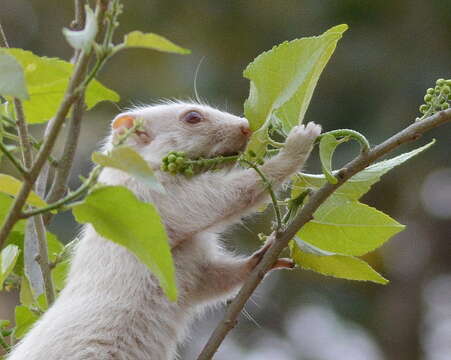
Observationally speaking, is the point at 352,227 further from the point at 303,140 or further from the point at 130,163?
the point at 130,163

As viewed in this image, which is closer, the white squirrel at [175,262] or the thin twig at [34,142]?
the thin twig at [34,142]

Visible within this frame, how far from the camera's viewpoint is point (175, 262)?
2.54 meters

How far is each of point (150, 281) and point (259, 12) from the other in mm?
8154

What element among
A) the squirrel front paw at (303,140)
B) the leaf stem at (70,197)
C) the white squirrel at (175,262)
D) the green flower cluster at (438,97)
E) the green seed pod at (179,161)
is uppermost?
the leaf stem at (70,197)

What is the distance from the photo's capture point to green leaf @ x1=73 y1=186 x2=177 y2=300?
54.4 inches

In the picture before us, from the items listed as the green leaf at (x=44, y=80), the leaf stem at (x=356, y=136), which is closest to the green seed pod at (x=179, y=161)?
the green leaf at (x=44, y=80)

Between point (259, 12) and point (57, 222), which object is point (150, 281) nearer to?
point (57, 222)

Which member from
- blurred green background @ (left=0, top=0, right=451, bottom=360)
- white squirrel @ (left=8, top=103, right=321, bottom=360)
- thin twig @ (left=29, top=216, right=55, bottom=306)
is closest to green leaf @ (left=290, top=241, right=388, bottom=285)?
white squirrel @ (left=8, top=103, right=321, bottom=360)

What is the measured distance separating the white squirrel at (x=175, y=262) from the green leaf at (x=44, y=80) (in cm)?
60

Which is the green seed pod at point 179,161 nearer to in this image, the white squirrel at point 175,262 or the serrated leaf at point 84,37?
the white squirrel at point 175,262

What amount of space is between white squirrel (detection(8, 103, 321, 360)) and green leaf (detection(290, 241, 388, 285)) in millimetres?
153

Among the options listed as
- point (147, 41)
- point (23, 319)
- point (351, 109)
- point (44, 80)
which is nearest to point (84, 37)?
point (147, 41)

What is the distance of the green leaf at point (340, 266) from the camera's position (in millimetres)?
2059

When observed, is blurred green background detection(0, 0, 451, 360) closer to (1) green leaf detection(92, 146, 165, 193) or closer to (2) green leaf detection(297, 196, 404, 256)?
(2) green leaf detection(297, 196, 404, 256)
